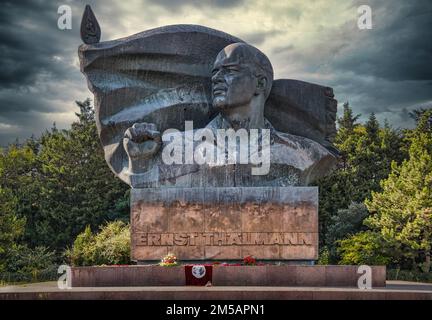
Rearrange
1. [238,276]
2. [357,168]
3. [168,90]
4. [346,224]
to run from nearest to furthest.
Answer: [238,276], [168,90], [346,224], [357,168]

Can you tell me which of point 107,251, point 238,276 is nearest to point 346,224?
point 107,251

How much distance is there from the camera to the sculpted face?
13047mm

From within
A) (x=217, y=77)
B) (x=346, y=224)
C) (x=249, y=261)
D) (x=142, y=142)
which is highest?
(x=217, y=77)

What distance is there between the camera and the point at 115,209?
3559 centimetres

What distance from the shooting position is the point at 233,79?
13039 millimetres

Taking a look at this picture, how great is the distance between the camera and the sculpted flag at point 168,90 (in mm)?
13828

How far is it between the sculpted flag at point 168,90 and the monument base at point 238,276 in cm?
334

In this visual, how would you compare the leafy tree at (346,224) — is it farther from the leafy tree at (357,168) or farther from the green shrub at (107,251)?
the green shrub at (107,251)

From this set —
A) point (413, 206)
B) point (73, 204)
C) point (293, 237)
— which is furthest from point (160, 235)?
point (73, 204)

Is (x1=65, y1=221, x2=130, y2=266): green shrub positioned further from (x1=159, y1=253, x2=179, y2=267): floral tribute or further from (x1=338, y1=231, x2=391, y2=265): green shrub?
(x1=338, y1=231, x2=391, y2=265): green shrub

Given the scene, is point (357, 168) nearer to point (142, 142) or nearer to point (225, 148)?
point (225, 148)

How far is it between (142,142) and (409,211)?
17543 millimetres

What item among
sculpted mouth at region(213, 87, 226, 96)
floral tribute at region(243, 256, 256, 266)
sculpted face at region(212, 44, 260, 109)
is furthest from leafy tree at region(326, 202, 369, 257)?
floral tribute at region(243, 256, 256, 266)
